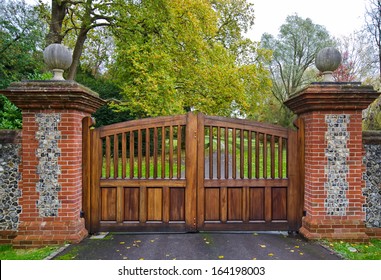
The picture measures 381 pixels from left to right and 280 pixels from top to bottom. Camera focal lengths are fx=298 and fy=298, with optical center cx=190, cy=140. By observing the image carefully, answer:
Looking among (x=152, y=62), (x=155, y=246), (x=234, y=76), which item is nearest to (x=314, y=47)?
(x=234, y=76)

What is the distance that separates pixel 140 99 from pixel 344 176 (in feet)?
26.0

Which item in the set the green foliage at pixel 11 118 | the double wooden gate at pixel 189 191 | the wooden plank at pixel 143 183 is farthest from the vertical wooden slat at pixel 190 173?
the green foliage at pixel 11 118

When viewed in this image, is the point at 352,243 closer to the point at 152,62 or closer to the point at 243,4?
the point at 152,62

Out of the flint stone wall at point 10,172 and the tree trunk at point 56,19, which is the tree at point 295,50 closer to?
the tree trunk at point 56,19

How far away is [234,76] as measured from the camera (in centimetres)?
1406

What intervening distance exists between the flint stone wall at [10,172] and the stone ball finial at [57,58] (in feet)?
3.98

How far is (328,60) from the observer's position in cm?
505

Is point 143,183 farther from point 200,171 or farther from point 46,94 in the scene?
point 46,94

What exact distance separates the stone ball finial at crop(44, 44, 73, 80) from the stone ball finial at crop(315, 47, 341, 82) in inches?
169

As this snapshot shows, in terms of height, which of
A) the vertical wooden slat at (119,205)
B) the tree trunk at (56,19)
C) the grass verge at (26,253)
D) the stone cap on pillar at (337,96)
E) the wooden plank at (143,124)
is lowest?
the grass verge at (26,253)

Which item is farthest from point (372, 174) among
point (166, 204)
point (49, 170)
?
point (49, 170)

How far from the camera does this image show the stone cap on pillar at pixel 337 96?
4.86m

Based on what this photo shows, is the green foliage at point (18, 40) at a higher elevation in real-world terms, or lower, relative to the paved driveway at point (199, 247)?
higher

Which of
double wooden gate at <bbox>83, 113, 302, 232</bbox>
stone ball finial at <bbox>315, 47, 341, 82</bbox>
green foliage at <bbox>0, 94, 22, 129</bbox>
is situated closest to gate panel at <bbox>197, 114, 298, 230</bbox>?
A: double wooden gate at <bbox>83, 113, 302, 232</bbox>
